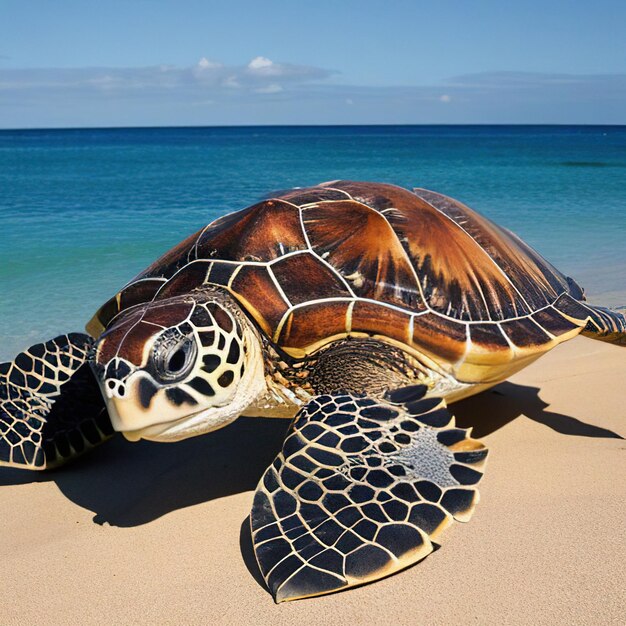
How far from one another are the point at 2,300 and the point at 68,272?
1474 mm

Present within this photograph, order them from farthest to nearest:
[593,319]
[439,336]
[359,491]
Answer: [593,319]
[439,336]
[359,491]

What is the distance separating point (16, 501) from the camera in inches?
107

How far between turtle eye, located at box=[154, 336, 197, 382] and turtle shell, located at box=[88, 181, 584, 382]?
0.36 metres

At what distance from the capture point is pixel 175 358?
225 centimetres

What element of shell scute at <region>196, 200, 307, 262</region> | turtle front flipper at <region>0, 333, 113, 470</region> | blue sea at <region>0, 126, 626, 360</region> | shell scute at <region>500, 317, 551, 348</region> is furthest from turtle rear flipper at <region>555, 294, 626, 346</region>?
blue sea at <region>0, 126, 626, 360</region>

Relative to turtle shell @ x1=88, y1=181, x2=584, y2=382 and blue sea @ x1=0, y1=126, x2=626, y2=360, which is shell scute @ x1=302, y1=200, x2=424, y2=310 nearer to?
turtle shell @ x1=88, y1=181, x2=584, y2=382

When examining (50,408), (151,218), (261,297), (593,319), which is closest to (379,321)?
(261,297)

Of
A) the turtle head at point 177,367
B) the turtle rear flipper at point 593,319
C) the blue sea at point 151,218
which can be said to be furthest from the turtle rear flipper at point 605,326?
the blue sea at point 151,218

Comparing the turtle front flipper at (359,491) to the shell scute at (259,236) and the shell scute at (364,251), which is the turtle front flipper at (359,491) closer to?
the shell scute at (364,251)

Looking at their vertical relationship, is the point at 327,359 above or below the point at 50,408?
above

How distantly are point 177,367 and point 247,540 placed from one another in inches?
25.6

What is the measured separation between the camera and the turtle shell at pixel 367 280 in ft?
8.46

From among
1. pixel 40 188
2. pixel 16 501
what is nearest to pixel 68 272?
pixel 16 501

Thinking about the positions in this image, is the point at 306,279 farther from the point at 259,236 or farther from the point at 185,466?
the point at 185,466
